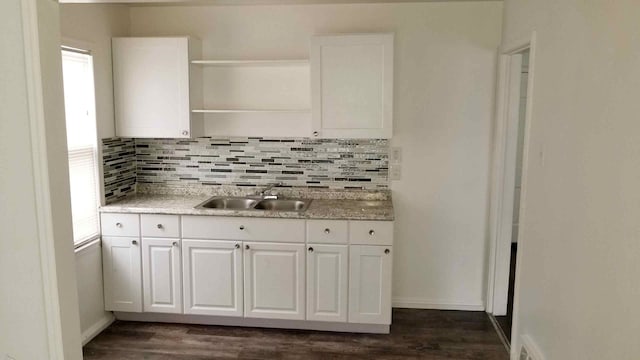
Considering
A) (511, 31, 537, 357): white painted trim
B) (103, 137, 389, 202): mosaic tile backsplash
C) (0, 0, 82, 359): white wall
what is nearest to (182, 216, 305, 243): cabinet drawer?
(103, 137, 389, 202): mosaic tile backsplash

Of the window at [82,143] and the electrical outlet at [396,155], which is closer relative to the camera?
the window at [82,143]

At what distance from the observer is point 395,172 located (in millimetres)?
3779

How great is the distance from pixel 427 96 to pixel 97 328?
2.94 m

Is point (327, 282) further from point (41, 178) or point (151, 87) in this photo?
point (41, 178)

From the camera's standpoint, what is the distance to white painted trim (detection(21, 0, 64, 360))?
1141mm

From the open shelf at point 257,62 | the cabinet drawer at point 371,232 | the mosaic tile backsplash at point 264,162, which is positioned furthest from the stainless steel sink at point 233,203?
the open shelf at point 257,62

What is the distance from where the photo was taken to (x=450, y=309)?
387cm

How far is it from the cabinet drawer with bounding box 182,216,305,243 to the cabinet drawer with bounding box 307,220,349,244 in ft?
0.23

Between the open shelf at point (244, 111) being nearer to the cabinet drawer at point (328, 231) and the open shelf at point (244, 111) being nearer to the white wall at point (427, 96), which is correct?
the white wall at point (427, 96)

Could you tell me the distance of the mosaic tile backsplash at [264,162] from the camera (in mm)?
3807

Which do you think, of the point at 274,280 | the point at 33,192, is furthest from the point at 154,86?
the point at 33,192

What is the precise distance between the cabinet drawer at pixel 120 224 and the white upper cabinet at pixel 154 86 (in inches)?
24.6

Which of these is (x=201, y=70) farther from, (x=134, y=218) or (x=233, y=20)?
(x=134, y=218)

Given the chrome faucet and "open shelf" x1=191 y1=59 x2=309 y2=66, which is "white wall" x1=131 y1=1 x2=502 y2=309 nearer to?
"open shelf" x1=191 y1=59 x2=309 y2=66
